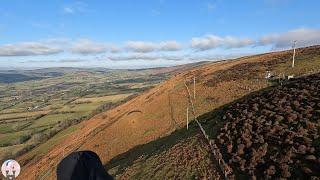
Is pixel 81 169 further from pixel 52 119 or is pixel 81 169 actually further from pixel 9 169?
pixel 52 119

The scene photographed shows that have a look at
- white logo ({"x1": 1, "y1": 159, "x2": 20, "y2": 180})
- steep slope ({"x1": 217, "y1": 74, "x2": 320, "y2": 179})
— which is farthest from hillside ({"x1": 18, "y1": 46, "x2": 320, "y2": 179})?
white logo ({"x1": 1, "y1": 159, "x2": 20, "y2": 180})

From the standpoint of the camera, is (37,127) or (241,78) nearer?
(241,78)

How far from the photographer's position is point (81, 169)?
687cm

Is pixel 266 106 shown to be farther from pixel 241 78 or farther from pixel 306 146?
pixel 241 78

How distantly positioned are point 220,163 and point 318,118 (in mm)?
7968

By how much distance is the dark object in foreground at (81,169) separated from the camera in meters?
6.83

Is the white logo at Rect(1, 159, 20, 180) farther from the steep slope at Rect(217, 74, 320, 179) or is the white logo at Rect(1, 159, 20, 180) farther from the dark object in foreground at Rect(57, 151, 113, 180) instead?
the steep slope at Rect(217, 74, 320, 179)

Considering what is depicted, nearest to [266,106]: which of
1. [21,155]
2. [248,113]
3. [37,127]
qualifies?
[248,113]

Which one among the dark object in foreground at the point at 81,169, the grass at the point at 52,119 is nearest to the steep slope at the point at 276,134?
the dark object in foreground at the point at 81,169

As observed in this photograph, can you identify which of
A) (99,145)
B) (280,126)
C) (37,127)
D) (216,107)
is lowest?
(37,127)

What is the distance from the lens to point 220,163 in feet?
87.6

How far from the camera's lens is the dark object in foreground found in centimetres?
683

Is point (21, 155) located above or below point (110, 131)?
below

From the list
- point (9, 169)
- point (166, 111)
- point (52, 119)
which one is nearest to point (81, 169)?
point (9, 169)
